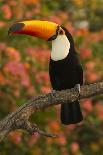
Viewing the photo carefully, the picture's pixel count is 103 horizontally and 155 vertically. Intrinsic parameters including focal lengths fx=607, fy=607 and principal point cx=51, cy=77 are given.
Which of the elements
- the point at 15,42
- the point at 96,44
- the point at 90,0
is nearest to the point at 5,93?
the point at 15,42

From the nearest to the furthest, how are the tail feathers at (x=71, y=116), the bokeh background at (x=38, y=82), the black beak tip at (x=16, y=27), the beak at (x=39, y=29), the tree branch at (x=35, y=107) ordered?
the tree branch at (x=35, y=107) < the black beak tip at (x=16, y=27) < the beak at (x=39, y=29) < the tail feathers at (x=71, y=116) < the bokeh background at (x=38, y=82)

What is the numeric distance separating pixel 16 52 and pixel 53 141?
113 centimetres

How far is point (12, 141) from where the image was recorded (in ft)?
20.9

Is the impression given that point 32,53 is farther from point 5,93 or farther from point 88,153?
point 88,153

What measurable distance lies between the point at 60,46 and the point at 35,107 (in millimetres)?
678

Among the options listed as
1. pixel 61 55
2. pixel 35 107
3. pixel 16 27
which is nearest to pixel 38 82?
pixel 61 55

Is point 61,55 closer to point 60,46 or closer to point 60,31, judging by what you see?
point 60,46

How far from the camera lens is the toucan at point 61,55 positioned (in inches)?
184

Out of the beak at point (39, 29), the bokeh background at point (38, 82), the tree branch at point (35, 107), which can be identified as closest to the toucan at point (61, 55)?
the beak at point (39, 29)

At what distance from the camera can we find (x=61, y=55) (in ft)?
15.4

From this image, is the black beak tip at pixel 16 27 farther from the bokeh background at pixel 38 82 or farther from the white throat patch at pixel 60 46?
the bokeh background at pixel 38 82

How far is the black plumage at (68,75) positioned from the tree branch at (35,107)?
0.49m

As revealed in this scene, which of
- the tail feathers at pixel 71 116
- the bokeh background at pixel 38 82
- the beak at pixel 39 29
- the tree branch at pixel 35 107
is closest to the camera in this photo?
the tree branch at pixel 35 107

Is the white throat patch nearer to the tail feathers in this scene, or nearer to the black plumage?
the black plumage
